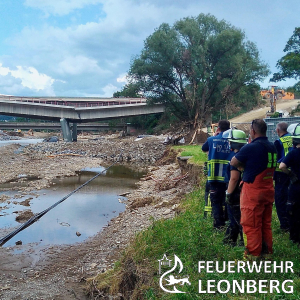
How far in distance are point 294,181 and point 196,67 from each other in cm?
2661

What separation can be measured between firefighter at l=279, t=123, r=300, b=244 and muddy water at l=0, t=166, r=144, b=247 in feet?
17.8

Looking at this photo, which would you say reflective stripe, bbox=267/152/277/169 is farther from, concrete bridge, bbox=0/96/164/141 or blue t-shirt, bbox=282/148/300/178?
concrete bridge, bbox=0/96/164/141

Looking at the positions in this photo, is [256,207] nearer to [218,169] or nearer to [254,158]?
[254,158]

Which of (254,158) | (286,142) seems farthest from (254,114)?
(254,158)

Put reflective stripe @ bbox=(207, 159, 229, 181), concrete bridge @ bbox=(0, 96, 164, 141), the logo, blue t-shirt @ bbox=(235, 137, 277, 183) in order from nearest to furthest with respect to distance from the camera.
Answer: the logo
blue t-shirt @ bbox=(235, 137, 277, 183)
reflective stripe @ bbox=(207, 159, 229, 181)
concrete bridge @ bbox=(0, 96, 164, 141)

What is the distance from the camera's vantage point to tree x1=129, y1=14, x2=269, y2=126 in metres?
30.6

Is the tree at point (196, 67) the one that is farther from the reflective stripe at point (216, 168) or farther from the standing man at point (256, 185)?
the standing man at point (256, 185)

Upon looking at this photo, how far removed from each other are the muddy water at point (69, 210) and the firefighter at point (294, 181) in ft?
17.8

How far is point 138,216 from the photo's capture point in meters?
10.0

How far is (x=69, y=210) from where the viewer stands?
11898mm

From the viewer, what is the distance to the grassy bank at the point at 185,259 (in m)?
4.05

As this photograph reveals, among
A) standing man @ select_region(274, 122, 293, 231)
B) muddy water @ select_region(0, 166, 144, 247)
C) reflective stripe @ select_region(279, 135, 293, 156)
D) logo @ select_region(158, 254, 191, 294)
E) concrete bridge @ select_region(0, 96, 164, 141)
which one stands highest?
concrete bridge @ select_region(0, 96, 164, 141)

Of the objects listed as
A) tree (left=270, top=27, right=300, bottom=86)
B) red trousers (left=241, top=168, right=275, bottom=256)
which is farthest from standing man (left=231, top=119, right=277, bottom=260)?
tree (left=270, top=27, right=300, bottom=86)

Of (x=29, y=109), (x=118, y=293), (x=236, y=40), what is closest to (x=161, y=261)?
(x=118, y=293)
